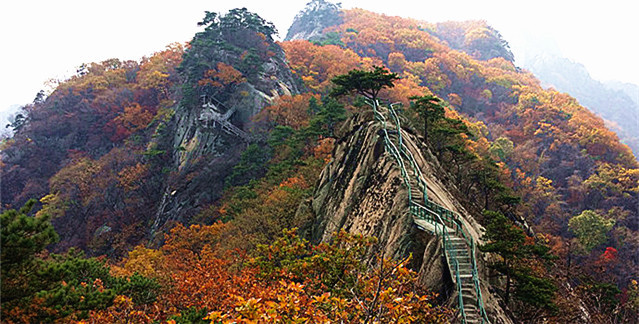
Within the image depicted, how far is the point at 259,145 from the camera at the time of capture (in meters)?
43.7

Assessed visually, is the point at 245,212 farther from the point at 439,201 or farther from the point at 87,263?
the point at 439,201

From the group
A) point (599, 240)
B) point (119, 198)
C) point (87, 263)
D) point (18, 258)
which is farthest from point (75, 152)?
point (599, 240)

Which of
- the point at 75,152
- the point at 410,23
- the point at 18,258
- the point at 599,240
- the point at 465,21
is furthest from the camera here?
the point at 465,21

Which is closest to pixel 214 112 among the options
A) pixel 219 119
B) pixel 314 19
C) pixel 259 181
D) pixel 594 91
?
pixel 219 119

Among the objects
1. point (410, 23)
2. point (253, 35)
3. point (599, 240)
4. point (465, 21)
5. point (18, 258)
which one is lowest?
point (18, 258)

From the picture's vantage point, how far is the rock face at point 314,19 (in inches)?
4636

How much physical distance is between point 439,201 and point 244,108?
38894mm

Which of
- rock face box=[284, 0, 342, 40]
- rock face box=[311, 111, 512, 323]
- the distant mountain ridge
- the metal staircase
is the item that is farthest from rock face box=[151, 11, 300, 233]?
the distant mountain ridge

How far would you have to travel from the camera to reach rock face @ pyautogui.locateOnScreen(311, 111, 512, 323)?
420 inches

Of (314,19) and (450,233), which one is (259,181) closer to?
(450,233)

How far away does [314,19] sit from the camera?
123625mm

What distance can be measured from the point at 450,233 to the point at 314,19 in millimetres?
125373

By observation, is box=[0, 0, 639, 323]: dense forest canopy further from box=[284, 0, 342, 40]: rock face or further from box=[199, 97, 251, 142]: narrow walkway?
box=[284, 0, 342, 40]: rock face

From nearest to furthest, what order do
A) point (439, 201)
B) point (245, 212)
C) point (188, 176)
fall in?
point (439, 201) < point (245, 212) < point (188, 176)
